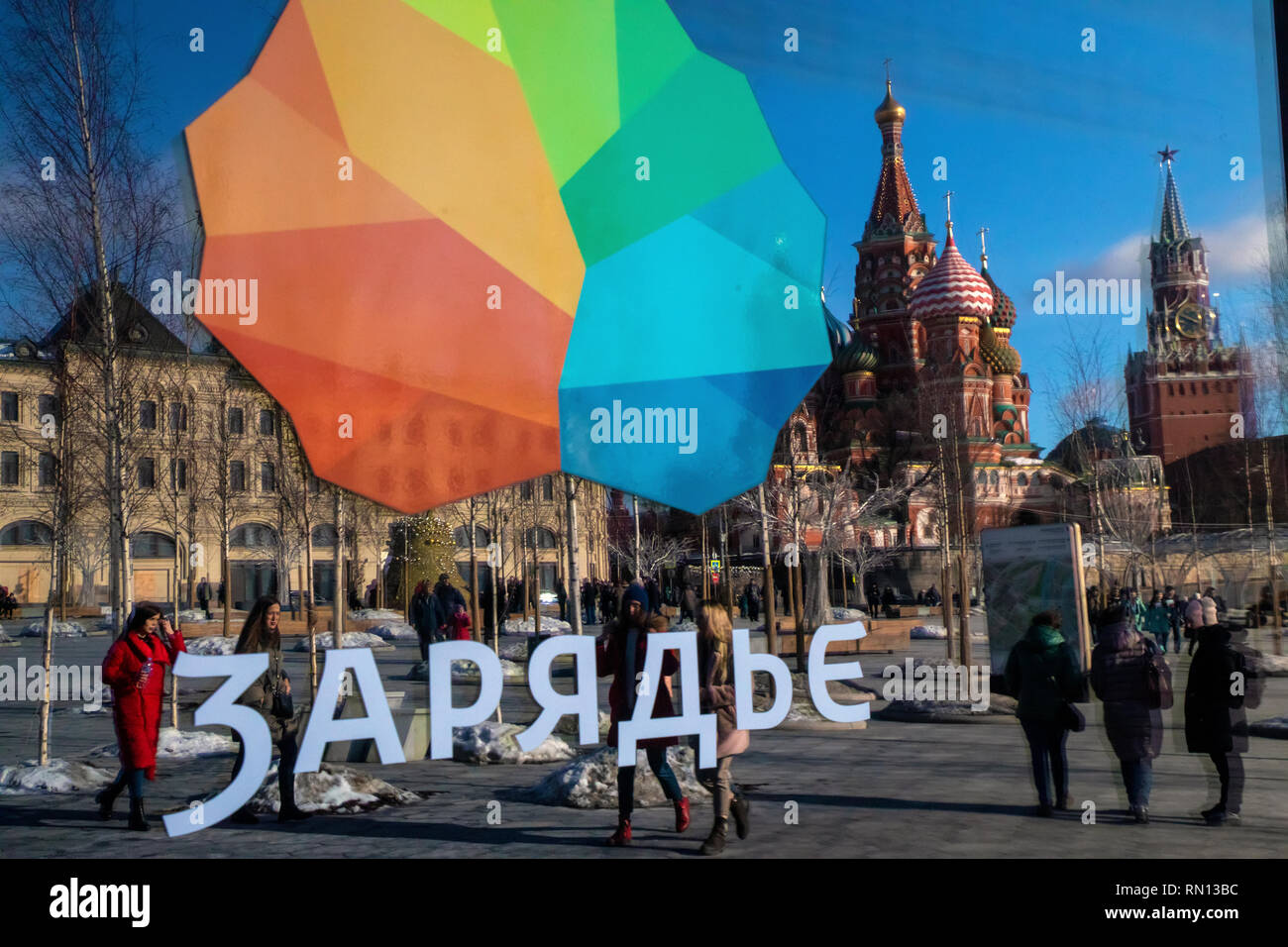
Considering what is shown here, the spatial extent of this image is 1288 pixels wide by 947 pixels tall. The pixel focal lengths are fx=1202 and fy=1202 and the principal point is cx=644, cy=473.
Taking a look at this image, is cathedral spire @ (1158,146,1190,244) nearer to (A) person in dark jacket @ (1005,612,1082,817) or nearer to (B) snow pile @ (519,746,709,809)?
(A) person in dark jacket @ (1005,612,1082,817)

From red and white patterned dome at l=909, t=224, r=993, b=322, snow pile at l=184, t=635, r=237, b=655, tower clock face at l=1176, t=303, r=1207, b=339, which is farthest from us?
red and white patterned dome at l=909, t=224, r=993, b=322

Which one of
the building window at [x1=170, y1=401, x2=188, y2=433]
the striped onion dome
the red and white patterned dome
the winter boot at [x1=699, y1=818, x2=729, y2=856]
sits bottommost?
the winter boot at [x1=699, y1=818, x2=729, y2=856]

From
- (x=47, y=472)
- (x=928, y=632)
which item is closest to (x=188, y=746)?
(x=47, y=472)

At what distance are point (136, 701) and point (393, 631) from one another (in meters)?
19.5

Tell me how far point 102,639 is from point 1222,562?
2482 centimetres

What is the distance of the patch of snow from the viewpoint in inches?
1117

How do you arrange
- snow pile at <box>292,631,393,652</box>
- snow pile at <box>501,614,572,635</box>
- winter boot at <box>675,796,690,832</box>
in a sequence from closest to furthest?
winter boot at <box>675,796,690,832</box> → snow pile at <box>292,631,393,652</box> → snow pile at <box>501,614,572,635</box>

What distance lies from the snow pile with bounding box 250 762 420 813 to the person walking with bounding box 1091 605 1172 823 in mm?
4884

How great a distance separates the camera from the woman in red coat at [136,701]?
7742mm

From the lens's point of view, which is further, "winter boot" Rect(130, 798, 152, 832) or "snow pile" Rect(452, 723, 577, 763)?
"snow pile" Rect(452, 723, 577, 763)

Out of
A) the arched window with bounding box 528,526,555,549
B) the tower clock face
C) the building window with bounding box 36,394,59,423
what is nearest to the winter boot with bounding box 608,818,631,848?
the arched window with bounding box 528,526,555,549

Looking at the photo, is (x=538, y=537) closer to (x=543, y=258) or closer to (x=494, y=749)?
(x=494, y=749)
